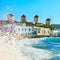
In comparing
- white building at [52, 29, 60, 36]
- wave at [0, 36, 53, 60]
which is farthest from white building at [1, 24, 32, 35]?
wave at [0, 36, 53, 60]

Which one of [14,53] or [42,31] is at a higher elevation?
[42,31]

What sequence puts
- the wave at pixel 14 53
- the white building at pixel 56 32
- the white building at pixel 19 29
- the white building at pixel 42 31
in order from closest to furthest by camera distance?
the wave at pixel 14 53, the white building at pixel 19 29, the white building at pixel 42 31, the white building at pixel 56 32

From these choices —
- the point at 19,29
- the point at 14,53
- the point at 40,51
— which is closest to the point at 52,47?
the point at 40,51

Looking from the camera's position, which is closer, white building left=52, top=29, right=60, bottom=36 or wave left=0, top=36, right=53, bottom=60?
wave left=0, top=36, right=53, bottom=60

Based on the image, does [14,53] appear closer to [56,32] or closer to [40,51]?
[40,51]

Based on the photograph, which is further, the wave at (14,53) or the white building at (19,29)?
the white building at (19,29)

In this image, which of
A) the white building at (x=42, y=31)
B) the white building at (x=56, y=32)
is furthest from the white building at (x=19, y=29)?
the white building at (x=56, y=32)

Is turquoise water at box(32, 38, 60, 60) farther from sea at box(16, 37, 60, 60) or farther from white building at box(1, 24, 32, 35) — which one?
white building at box(1, 24, 32, 35)

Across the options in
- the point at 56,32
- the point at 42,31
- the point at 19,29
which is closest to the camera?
the point at 19,29

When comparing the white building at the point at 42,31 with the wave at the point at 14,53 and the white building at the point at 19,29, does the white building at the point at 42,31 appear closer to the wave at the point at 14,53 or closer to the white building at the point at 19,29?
the white building at the point at 19,29

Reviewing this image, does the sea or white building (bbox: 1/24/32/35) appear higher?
white building (bbox: 1/24/32/35)

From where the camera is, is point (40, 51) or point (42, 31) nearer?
point (40, 51)

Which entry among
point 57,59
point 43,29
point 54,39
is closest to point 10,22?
point 43,29

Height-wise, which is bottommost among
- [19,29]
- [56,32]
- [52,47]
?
[52,47]
